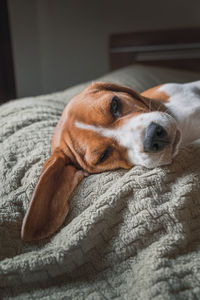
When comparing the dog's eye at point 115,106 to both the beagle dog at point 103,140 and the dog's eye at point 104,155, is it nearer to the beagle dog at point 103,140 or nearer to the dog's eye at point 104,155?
the beagle dog at point 103,140

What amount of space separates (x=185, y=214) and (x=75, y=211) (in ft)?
1.06

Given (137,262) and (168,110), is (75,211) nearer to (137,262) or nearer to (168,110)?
(137,262)

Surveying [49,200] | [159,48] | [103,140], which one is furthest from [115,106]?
[159,48]

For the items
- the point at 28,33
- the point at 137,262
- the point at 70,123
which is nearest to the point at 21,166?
the point at 70,123

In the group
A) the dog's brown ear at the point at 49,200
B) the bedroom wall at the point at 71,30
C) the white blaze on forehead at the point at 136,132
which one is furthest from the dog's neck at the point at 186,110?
the bedroom wall at the point at 71,30

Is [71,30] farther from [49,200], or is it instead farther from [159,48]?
[49,200]

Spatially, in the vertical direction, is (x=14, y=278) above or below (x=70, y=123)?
below

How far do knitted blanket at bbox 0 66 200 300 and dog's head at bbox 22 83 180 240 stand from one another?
0.04 meters

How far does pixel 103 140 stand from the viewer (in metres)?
1.17

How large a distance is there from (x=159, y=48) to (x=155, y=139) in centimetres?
263

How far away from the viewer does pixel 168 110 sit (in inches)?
53.3

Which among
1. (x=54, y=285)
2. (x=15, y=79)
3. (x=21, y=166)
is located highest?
(x=21, y=166)

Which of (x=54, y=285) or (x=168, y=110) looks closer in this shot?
(x=54, y=285)

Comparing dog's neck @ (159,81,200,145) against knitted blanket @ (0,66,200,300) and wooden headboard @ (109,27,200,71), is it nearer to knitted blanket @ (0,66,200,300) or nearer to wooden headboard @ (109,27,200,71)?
knitted blanket @ (0,66,200,300)
